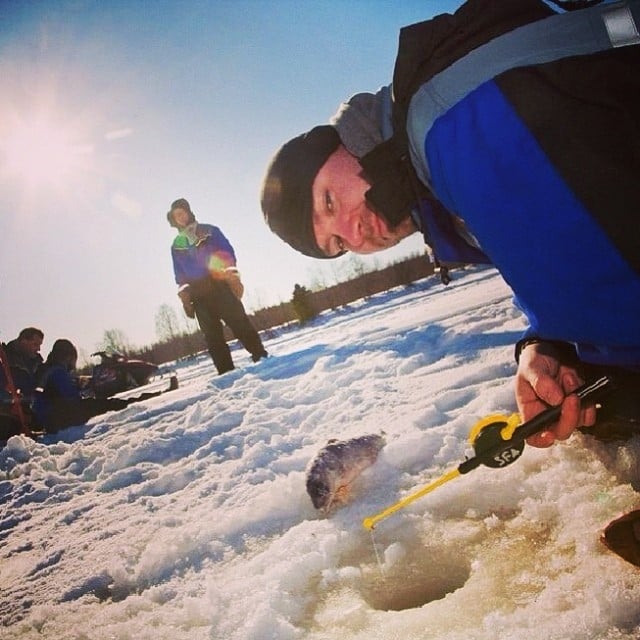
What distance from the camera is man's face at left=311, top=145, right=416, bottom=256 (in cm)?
139

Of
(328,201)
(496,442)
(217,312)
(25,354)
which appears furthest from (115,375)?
(496,442)

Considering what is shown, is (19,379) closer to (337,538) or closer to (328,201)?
(337,538)

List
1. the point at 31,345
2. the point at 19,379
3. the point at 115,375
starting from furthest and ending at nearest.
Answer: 1. the point at 115,375
2. the point at 31,345
3. the point at 19,379

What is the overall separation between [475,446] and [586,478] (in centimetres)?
40

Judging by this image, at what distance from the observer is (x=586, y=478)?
4.54 feet

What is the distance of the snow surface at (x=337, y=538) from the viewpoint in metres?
1.10

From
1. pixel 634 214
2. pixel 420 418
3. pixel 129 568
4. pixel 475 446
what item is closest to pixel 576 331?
pixel 634 214

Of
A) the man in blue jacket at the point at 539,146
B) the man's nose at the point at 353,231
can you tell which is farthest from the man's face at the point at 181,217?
the man in blue jacket at the point at 539,146

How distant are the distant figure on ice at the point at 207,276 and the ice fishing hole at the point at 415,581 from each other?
469cm

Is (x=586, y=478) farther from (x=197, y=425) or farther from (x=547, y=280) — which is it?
(x=197, y=425)

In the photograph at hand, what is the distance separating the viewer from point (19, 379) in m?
6.42

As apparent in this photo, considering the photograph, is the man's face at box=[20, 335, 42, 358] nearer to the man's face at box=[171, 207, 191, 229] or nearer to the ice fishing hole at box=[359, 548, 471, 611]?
the man's face at box=[171, 207, 191, 229]

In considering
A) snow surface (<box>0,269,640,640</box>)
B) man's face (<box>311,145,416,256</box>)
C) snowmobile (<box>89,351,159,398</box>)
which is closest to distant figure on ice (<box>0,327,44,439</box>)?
snowmobile (<box>89,351,159,398</box>)

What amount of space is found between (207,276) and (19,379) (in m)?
3.39
